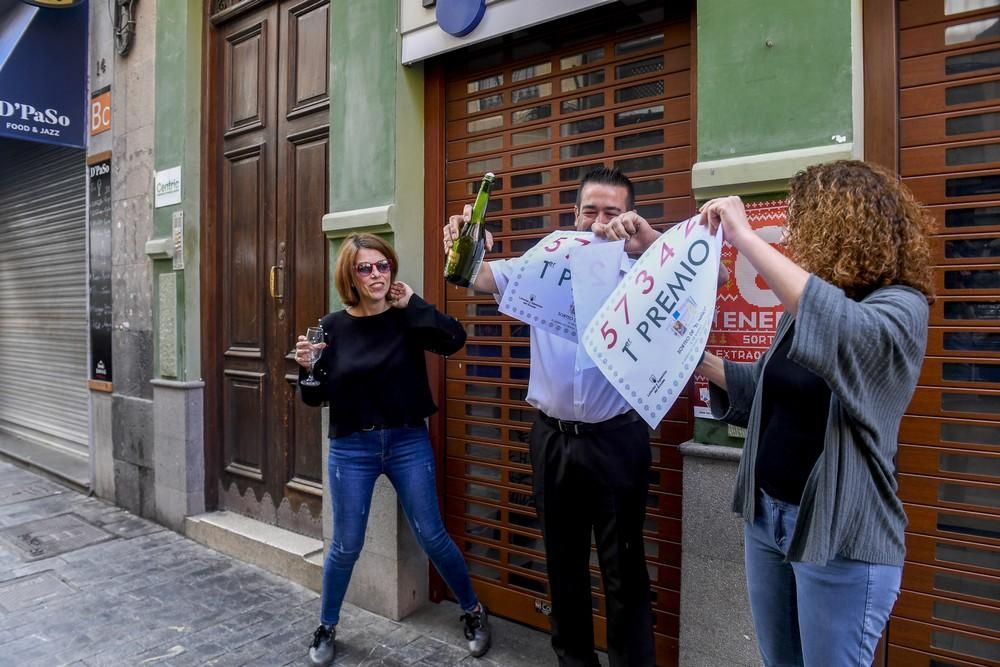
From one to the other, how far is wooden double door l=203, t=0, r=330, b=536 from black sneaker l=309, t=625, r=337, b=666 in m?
1.33

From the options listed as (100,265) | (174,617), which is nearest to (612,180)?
(174,617)

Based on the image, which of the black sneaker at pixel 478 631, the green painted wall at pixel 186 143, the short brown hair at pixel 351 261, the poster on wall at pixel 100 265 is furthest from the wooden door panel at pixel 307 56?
the black sneaker at pixel 478 631

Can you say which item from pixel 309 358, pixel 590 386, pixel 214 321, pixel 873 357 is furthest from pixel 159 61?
pixel 873 357

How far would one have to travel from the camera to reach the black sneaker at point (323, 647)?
3.39 m

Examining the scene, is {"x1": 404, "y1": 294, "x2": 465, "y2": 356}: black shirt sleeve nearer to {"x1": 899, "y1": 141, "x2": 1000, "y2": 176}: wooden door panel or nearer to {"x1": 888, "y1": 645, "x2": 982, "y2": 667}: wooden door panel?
{"x1": 899, "y1": 141, "x2": 1000, "y2": 176}: wooden door panel

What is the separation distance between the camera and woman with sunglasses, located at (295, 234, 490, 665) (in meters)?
3.35

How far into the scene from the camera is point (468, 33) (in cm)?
357

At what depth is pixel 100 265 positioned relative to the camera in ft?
21.1

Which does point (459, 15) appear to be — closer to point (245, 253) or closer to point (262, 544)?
point (245, 253)

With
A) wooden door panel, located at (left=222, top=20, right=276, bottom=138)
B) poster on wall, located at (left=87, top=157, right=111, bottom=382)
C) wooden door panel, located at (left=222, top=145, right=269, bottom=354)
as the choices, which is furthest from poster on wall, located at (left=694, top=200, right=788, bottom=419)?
poster on wall, located at (left=87, top=157, right=111, bottom=382)

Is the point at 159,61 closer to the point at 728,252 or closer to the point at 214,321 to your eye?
the point at 214,321

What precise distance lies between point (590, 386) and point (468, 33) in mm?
2099

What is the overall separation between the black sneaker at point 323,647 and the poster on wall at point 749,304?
91.5 inches

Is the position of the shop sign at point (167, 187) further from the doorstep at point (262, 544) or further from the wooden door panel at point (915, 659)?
the wooden door panel at point (915, 659)
